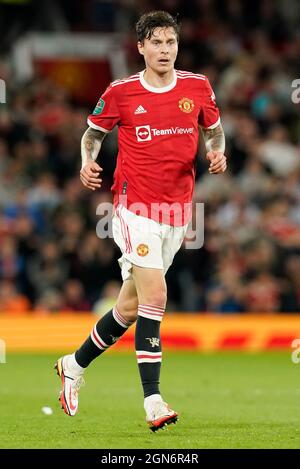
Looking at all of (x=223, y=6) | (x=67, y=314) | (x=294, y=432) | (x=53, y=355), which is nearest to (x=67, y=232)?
(x=67, y=314)

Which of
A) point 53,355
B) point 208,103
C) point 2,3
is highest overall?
point 2,3

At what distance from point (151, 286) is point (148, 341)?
13.9 inches

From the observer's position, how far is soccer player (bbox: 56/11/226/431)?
26.2 feet

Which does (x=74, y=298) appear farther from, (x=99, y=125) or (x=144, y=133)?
(x=144, y=133)

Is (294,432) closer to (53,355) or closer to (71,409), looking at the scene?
(71,409)

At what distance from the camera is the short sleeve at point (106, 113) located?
826 cm

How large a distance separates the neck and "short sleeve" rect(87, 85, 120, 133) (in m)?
0.25

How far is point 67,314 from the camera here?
15.7m

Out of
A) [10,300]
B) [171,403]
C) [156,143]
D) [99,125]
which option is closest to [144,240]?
[156,143]

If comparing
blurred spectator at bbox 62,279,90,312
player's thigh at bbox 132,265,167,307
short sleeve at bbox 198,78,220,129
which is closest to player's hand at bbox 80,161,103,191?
player's thigh at bbox 132,265,167,307

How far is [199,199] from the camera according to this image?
1698 centimetres

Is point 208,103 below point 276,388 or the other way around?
the other way around

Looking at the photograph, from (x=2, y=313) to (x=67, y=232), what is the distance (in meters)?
1.53

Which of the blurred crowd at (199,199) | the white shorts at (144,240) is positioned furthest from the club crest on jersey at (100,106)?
the blurred crowd at (199,199)
